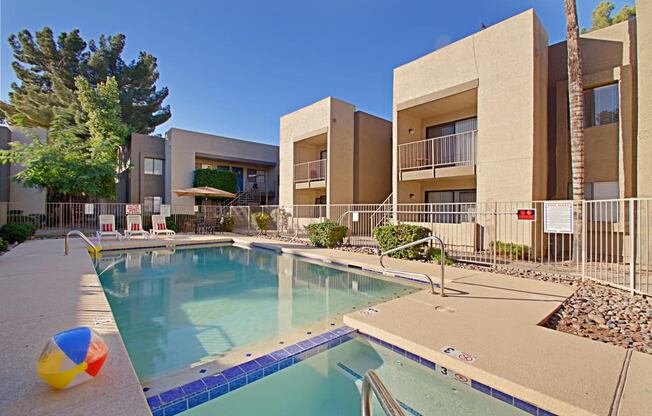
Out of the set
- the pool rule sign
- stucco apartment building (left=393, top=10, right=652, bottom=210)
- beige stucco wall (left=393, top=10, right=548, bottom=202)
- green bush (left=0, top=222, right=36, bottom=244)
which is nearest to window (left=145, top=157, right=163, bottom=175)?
green bush (left=0, top=222, right=36, bottom=244)

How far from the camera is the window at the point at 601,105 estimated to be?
32.3ft

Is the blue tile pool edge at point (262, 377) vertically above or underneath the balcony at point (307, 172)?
underneath

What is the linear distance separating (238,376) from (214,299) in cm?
375

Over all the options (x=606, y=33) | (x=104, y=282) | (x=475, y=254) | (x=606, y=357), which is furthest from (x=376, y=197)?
(x=606, y=357)

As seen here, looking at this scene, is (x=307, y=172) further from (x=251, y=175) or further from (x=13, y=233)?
(x=13, y=233)

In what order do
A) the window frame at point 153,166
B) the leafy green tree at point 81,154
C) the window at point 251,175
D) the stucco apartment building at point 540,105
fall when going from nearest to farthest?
the stucco apartment building at point 540,105 < the leafy green tree at point 81,154 < the window frame at point 153,166 < the window at point 251,175

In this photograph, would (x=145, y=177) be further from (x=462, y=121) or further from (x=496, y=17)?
(x=496, y=17)

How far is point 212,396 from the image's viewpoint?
302cm

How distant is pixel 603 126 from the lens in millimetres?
9969

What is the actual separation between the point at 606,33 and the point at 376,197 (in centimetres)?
1166

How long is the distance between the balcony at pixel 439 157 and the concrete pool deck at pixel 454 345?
5974 mm

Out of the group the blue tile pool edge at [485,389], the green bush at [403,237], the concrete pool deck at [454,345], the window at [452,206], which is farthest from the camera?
the window at [452,206]

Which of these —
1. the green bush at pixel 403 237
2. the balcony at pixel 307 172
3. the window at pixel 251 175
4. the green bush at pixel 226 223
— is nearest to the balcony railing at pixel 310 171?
the balcony at pixel 307 172

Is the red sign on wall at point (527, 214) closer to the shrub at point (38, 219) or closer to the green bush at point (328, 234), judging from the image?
the green bush at point (328, 234)
